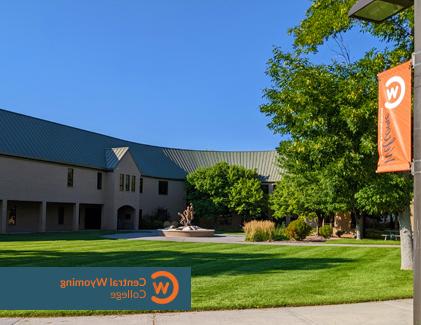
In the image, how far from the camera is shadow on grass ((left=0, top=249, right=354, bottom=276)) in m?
14.0

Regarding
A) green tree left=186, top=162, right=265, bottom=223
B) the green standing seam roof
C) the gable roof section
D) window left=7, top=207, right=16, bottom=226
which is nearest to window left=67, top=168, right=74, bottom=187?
the green standing seam roof

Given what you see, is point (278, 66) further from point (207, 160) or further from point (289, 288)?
point (207, 160)

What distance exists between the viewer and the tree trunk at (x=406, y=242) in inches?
550

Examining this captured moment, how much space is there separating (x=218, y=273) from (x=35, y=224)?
30.5 m

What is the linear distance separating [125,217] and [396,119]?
45.3 meters

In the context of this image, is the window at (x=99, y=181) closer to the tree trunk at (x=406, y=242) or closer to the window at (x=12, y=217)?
the window at (x=12, y=217)

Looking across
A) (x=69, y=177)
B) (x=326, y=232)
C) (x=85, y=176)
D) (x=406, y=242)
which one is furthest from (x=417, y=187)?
(x=85, y=176)

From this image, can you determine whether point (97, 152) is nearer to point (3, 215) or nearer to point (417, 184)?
point (3, 215)

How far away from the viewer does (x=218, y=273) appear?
12.8 m

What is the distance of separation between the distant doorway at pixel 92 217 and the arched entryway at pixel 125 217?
2.37 meters

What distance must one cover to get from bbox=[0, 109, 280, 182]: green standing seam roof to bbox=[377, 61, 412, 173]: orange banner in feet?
109

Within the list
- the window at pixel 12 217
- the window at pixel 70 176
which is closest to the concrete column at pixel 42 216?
the window at pixel 12 217

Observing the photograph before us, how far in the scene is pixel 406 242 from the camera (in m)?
14.2

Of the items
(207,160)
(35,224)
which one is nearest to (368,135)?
(35,224)
